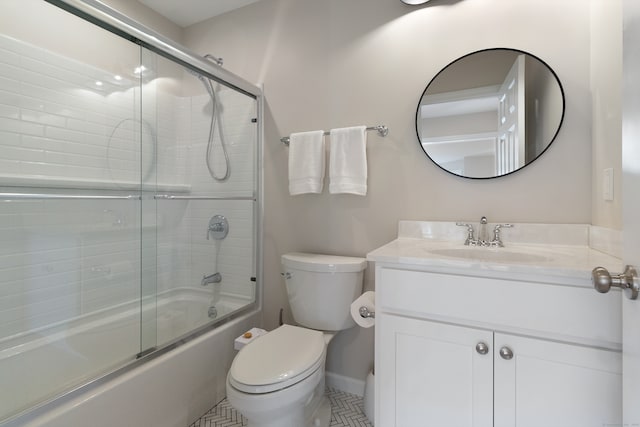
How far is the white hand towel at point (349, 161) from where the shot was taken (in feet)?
5.19

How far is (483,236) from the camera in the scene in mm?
1373

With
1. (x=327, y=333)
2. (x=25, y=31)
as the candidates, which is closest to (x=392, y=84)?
(x=327, y=333)

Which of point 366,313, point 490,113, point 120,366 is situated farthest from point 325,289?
point 490,113

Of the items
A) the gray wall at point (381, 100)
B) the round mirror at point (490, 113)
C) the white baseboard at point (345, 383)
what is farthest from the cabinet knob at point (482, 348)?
the white baseboard at point (345, 383)

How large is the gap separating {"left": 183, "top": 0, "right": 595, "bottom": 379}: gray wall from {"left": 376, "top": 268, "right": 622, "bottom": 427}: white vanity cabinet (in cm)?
60

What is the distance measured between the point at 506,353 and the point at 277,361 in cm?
79

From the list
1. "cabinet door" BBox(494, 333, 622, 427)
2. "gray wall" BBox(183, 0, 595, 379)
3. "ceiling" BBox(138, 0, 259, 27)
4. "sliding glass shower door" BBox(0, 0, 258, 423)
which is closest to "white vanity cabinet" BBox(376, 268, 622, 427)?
"cabinet door" BBox(494, 333, 622, 427)

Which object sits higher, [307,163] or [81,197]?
[307,163]

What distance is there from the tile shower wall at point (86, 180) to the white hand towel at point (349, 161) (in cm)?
73

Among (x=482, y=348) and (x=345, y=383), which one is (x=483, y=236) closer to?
(x=482, y=348)

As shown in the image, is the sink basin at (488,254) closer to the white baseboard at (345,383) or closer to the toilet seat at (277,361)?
the toilet seat at (277,361)

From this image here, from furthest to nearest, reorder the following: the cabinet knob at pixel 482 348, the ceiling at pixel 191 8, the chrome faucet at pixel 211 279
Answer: the ceiling at pixel 191 8 → the chrome faucet at pixel 211 279 → the cabinet knob at pixel 482 348

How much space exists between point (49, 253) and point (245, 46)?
1643 mm

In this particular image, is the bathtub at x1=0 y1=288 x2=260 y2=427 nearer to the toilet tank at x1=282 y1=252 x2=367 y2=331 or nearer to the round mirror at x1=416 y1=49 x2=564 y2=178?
the toilet tank at x1=282 y1=252 x2=367 y2=331
